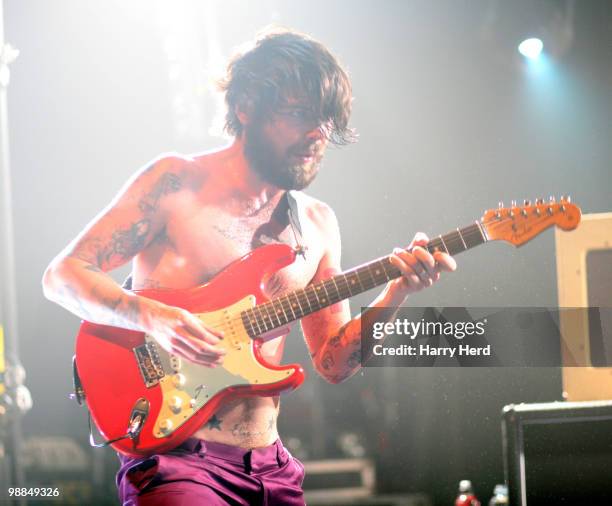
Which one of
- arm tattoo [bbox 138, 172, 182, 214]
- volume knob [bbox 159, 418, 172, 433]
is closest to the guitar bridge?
volume knob [bbox 159, 418, 172, 433]

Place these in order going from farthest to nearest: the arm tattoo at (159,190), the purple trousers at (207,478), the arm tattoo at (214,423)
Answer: the arm tattoo at (159,190), the arm tattoo at (214,423), the purple trousers at (207,478)

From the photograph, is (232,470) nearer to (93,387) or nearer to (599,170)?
(93,387)

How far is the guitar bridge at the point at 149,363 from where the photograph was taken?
235 centimetres

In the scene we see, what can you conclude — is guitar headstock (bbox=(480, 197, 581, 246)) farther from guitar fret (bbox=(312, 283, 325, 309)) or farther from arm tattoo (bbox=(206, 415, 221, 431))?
arm tattoo (bbox=(206, 415, 221, 431))

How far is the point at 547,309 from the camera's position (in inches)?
105

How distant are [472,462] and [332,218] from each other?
942mm

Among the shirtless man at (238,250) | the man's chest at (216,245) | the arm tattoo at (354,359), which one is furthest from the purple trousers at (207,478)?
the man's chest at (216,245)

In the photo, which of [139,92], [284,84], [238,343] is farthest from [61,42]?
[238,343]

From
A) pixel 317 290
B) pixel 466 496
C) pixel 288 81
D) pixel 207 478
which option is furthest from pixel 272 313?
pixel 466 496

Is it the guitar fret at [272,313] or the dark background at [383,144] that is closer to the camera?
the guitar fret at [272,313]

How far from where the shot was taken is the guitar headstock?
240 cm

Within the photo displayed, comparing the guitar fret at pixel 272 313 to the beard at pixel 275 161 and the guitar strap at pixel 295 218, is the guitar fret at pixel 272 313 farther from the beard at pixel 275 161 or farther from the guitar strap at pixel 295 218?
the beard at pixel 275 161

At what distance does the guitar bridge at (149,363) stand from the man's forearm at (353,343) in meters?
0.53

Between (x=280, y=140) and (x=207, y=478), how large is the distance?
3.54 ft
